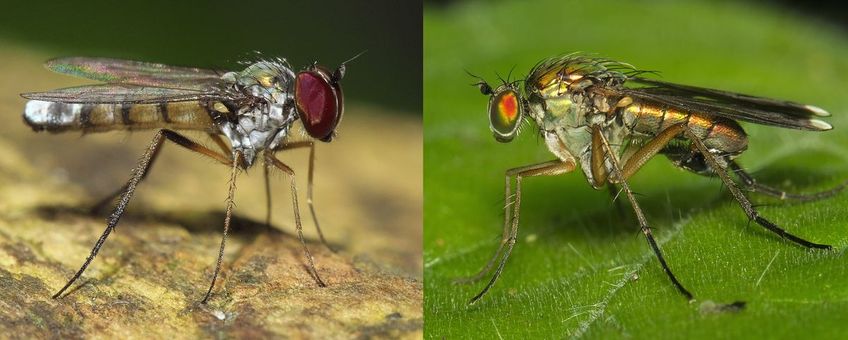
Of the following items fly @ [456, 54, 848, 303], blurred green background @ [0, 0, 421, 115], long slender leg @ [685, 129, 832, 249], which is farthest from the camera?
blurred green background @ [0, 0, 421, 115]

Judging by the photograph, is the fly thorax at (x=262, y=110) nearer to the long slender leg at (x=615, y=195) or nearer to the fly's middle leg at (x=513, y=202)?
the fly's middle leg at (x=513, y=202)

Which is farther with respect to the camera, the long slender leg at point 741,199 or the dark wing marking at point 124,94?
the dark wing marking at point 124,94

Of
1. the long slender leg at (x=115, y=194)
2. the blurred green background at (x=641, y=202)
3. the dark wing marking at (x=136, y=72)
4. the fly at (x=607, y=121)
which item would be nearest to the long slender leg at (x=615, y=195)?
the blurred green background at (x=641, y=202)

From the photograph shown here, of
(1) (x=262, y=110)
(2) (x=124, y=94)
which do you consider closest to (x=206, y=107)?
(1) (x=262, y=110)

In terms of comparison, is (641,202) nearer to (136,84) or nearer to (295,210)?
(295,210)

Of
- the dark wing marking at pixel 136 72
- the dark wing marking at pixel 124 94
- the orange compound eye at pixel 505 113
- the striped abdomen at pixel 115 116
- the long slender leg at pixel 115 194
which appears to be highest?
the dark wing marking at pixel 136 72

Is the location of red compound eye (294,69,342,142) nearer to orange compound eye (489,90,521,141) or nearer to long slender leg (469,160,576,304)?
orange compound eye (489,90,521,141)

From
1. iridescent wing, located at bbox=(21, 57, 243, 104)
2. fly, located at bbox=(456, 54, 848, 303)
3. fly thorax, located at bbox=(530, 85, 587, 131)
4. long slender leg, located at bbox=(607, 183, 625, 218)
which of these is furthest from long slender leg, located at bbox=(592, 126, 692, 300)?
iridescent wing, located at bbox=(21, 57, 243, 104)
